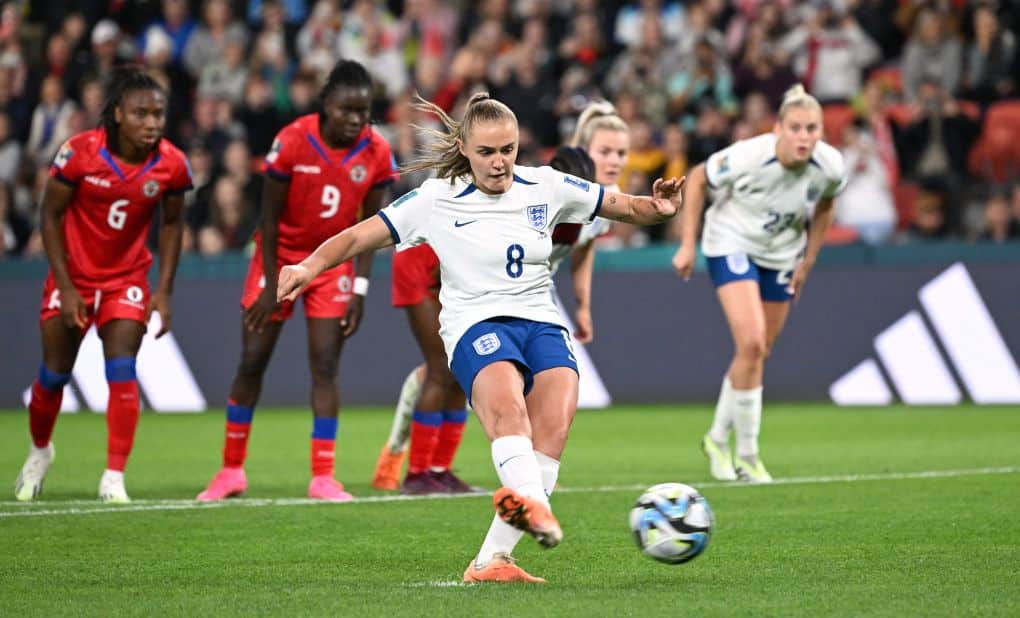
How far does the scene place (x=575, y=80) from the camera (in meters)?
20.5

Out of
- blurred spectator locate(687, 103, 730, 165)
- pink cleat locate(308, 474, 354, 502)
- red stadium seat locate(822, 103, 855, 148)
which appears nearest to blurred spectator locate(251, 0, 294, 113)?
blurred spectator locate(687, 103, 730, 165)

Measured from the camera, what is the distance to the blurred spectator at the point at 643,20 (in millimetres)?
21203

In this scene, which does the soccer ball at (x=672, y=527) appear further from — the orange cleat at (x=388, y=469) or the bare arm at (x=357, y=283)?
the orange cleat at (x=388, y=469)

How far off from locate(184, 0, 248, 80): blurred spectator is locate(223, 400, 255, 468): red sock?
40.7 ft

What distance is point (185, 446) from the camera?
1423 cm

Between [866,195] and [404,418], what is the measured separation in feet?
28.7

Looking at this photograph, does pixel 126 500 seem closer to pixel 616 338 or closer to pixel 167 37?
pixel 616 338

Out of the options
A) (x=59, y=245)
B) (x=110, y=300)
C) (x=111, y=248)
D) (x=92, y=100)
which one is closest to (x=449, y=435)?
(x=110, y=300)

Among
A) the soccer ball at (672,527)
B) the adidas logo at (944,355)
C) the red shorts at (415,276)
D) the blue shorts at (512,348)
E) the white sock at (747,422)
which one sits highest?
the blue shorts at (512,348)

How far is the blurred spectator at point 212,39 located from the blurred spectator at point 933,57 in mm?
8199

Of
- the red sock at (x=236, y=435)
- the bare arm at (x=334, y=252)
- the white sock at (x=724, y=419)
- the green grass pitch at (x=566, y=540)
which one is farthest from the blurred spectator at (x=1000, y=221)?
the bare arm at (x=334, y=252)

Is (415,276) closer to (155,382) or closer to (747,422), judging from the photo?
(747,422)

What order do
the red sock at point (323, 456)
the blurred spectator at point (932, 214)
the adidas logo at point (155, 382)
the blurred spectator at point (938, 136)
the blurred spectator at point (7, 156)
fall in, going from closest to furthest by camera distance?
1. the red sock at point (323, 456)
2. the adidas logo at point (155, 382)
3. the blurred spectator at point (932, 214)
4. the blurred spectator at point (938, 136)
5. the blurred spectator at point (7, 156)

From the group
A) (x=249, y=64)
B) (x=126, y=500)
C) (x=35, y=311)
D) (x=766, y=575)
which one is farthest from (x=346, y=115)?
(x=249, y=64)
